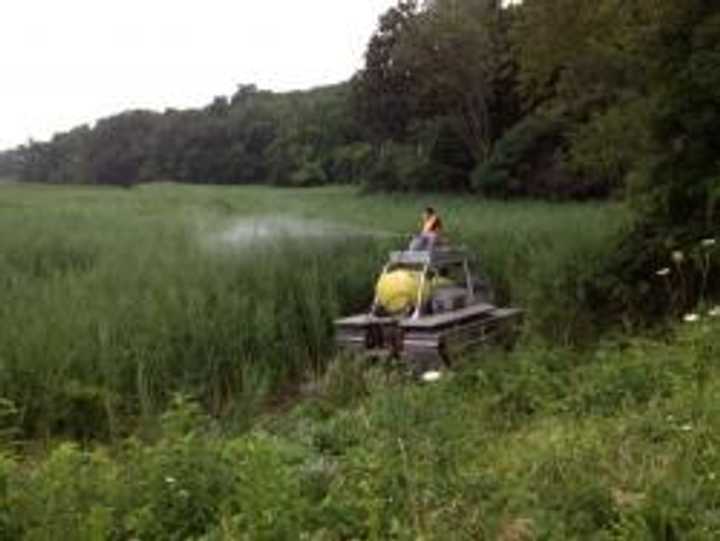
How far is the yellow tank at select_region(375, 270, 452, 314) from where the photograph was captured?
13500mm

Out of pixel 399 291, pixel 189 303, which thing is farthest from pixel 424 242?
pixel 189 303

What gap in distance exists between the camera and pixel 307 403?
11125 millimetres

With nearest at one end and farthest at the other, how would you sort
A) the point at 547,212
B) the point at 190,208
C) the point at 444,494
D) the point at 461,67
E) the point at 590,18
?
the point at 444,494
the point at 590,18
the point at 547,212
the point at 190,208
the point at 461,67

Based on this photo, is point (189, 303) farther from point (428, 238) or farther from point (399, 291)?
point (428, 238)

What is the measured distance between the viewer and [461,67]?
47.3 m

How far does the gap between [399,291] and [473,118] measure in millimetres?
35723

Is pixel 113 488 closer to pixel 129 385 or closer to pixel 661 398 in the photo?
pixel 661 398

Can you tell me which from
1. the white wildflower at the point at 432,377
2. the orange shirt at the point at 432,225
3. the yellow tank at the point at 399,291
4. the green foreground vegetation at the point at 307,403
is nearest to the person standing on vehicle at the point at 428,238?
the orange shirt at the point at 432,225

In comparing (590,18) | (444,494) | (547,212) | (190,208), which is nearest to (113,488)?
(444,494)

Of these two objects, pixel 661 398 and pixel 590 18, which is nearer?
pixel 661 398

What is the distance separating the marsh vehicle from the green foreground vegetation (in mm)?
480

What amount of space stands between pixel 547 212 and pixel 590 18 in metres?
13.6

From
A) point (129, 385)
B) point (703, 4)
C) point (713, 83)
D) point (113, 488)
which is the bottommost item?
point (129, 385)

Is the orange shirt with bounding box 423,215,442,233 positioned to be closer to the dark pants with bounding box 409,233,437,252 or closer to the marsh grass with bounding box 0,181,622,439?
the dark pants with bounding box 409,233,437,252
